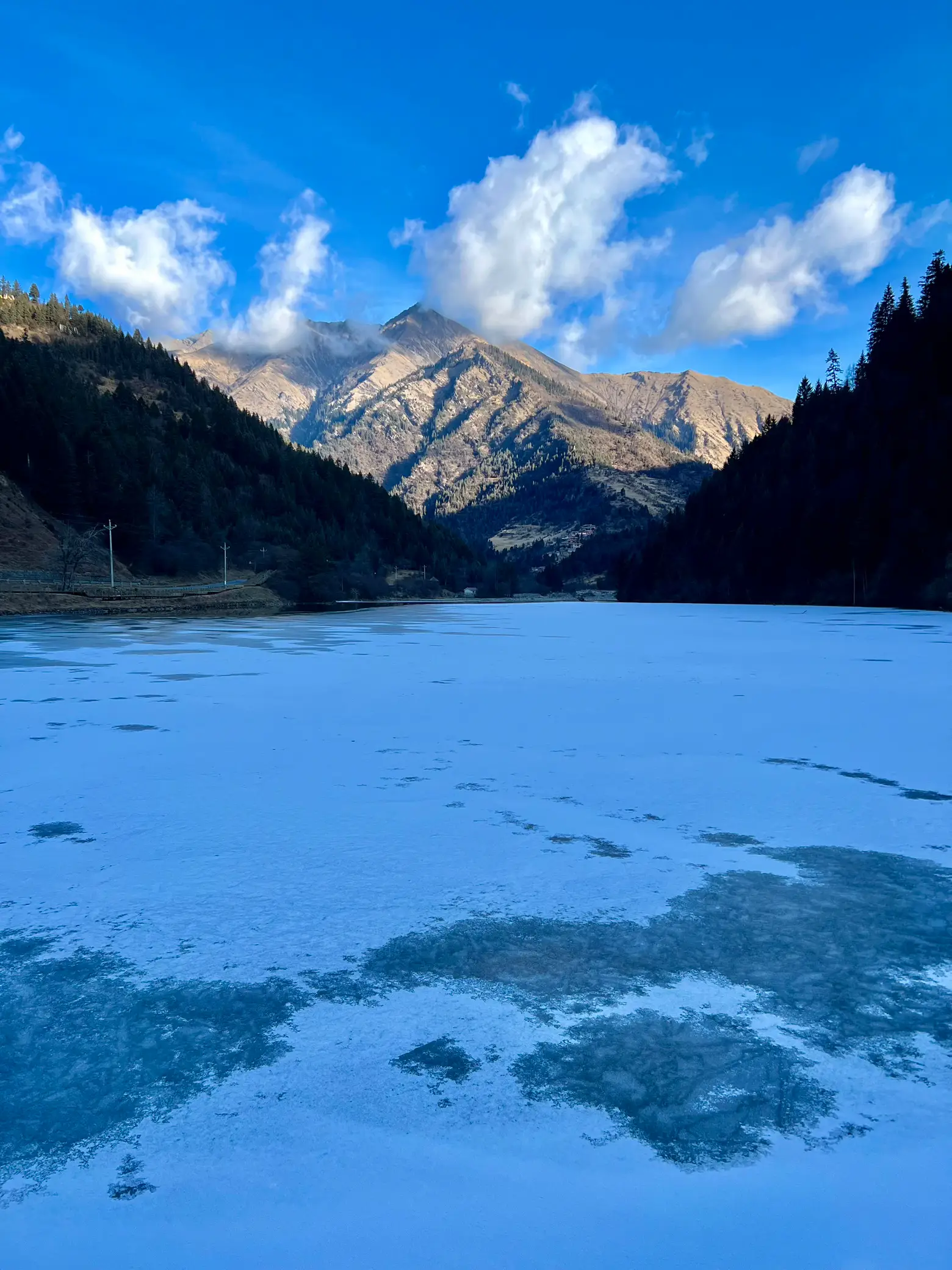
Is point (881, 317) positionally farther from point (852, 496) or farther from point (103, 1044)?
point (103, 1044)

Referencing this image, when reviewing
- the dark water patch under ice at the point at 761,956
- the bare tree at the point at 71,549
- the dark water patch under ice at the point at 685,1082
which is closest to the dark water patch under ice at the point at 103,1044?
the dark water patch under ice at the point at 761,956

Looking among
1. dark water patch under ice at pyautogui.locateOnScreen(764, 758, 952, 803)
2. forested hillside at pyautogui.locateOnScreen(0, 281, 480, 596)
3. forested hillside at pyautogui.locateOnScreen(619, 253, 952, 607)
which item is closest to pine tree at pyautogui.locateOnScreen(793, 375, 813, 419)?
forested hillside at pyautogui.locateOnScreen(619, 253, 952, 607)

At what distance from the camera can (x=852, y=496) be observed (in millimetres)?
87188

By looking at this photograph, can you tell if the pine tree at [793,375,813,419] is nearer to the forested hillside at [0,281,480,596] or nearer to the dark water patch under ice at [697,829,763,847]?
the forested hillside at [0,281,480,596]

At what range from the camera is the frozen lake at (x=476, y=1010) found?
2.65 metres

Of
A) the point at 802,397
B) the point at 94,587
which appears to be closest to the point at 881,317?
the point at 802,397

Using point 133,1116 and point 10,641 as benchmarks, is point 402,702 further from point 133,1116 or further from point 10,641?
point 10,641

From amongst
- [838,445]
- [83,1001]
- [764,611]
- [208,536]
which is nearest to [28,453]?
[208,536]

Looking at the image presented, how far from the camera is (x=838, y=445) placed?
97000mm

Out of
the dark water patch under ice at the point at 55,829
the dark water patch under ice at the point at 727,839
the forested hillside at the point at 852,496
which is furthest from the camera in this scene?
the forested hillside at the point at 852,496

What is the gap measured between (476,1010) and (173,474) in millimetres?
138839

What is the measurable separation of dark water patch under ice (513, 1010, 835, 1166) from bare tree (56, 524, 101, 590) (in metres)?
74.8

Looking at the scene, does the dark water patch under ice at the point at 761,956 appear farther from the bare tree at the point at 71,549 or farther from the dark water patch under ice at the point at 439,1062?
the bare tree at the point at 71,549

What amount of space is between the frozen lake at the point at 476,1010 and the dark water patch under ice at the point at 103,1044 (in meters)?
0.02
